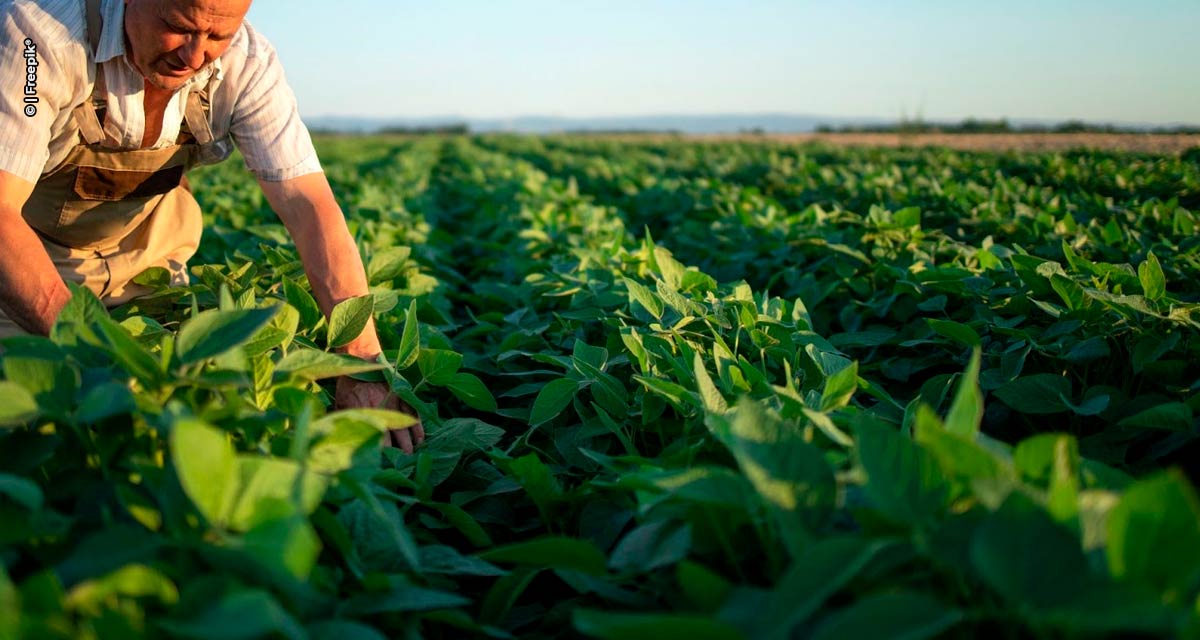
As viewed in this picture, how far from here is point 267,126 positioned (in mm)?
2307

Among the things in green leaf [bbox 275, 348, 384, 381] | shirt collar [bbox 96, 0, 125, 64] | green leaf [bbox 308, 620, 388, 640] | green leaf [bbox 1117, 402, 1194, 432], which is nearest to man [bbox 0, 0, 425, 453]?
shirt collar [bbox 96, 0, 125, 64]

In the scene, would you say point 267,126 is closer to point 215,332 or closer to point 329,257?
point 329,257

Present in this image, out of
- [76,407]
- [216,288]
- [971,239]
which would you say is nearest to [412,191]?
[971,239]

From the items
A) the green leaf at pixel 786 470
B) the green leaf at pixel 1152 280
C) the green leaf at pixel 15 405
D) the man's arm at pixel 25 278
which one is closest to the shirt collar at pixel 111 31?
the man's arm at pixel 25 278

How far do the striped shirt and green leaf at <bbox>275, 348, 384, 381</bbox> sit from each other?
3.08ft

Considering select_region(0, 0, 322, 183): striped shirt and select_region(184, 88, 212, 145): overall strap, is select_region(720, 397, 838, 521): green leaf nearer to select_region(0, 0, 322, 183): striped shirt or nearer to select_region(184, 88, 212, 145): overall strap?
select_region(0, 0, 322, 183): striped shirt

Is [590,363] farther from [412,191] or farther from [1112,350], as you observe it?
[412,191]

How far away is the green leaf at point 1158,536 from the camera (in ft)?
2.87

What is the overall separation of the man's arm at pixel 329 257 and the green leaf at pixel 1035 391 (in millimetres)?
1436

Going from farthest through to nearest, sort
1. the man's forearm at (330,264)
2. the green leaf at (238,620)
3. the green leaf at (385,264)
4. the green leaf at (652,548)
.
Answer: the green leaf at (385,264) < the man's forearm at (330,264) < the green leaf at (652,548) < the green leaf at (238,620)

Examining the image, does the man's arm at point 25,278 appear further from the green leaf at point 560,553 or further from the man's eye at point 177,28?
the green leaf at point 560,553

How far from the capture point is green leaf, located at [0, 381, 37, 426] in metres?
1.13

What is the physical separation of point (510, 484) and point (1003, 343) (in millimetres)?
1692

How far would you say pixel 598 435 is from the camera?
1.96m
